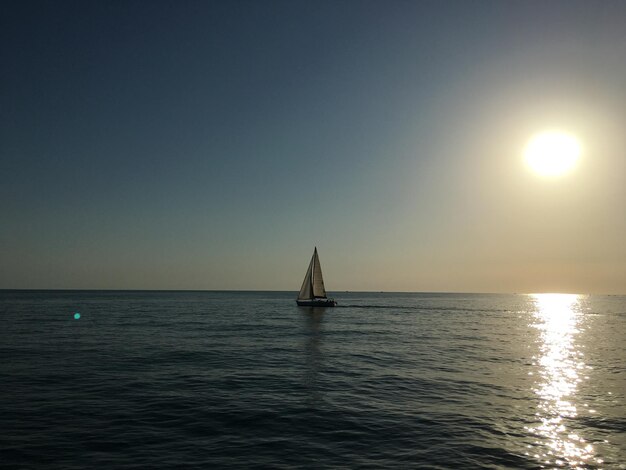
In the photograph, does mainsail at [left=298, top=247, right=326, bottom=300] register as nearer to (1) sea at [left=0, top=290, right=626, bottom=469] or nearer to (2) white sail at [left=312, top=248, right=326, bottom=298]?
(2) white sail at [left=312, top=248, right=326, bottom=298]

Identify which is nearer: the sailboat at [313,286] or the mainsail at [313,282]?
the mainsail at [313,282]

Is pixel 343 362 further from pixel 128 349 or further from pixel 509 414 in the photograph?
pixel 128 349

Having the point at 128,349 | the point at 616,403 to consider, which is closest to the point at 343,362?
the point at 616,403

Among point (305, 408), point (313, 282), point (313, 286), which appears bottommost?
point (305, 408)

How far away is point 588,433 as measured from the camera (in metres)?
17.9

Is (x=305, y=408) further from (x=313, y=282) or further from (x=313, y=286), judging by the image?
(x=313, y=286)

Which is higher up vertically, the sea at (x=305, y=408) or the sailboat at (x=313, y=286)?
the sailboat at (x=313, y=286)

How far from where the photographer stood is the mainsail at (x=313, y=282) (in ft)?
351

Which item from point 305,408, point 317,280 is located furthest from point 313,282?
point 305,408

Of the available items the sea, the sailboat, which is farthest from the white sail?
the sea

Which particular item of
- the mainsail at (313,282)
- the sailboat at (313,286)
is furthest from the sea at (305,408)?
the sailboat at (313,286)

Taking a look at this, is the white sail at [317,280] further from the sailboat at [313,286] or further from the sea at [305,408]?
the sea at [305,408]

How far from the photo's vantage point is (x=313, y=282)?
10925 centimetres

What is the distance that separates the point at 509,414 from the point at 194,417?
15.2m
